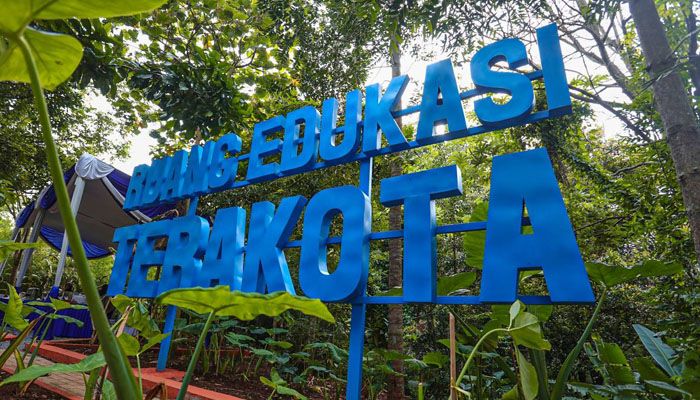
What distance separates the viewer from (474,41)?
4.71m

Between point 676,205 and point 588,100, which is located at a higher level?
point 588,100

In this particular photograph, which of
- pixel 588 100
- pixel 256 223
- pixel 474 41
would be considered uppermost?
pixel 474 41

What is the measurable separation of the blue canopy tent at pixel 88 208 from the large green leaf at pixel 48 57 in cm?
553

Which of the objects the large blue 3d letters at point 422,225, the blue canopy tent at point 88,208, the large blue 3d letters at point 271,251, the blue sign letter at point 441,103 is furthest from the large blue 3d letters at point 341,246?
the blue canopy tent at point 88,208

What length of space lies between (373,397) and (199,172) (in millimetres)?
3010

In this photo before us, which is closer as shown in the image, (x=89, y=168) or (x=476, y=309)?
(x=89, y=168)

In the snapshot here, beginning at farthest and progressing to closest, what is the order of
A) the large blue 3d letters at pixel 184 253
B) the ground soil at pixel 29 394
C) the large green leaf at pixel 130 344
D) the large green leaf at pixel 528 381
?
1. the large blue 3d letters at pixel 184 253
2. the ground soil at pixel 29 394
3. the large green leaf at pixel 130 344
4. the large green leaf at pixel 528 381

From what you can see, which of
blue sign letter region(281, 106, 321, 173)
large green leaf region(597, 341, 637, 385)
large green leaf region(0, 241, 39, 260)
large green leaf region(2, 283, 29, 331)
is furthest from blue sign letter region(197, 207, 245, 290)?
large green leaf region(597, 341, 637, 385)

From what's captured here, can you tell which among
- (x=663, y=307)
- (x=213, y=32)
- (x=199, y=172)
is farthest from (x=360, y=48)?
(x=663, y=307)

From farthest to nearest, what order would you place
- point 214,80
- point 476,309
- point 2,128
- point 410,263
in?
point 2,128
point 476,309
point 214,80
point 410,263

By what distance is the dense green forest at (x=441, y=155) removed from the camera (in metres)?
2.43

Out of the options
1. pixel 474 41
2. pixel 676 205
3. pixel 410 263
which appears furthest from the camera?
pixel 474 41

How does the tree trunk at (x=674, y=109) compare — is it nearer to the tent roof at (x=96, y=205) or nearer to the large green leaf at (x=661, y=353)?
the large green leaf at (x=661, y=353)

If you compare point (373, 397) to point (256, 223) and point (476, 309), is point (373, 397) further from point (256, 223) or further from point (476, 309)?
point (476, 309)
